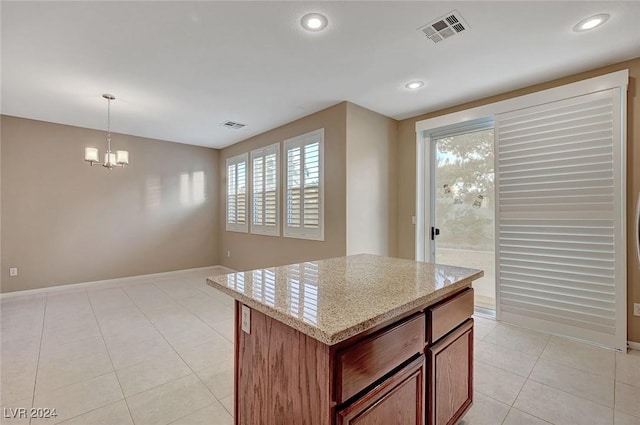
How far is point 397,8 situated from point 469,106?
2139mm

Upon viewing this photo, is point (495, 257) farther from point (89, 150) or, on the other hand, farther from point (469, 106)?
point (89, 150)

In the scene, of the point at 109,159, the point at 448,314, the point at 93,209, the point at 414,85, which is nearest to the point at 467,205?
the point at 414,85

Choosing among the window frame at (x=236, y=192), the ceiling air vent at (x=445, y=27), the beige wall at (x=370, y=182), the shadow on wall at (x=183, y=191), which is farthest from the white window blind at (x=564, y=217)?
the shadow on wall at (x=183, y=191)

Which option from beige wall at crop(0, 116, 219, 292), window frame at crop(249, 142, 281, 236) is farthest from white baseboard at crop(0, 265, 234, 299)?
window frame at crop(249, 142, 281, 236)

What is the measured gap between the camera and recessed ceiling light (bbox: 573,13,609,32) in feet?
7.01

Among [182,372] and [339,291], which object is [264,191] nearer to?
[182,372]

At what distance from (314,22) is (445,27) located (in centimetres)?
99

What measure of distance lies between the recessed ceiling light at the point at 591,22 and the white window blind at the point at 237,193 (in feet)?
16.1

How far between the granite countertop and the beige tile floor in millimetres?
979

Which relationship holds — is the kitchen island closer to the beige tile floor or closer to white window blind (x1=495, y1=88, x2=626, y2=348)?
the beige tile floor

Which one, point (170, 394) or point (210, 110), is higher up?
point (210, 110)

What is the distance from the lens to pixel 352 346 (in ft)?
3.52

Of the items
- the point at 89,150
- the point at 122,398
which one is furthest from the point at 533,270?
the point at 89,150

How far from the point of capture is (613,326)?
2746mm
